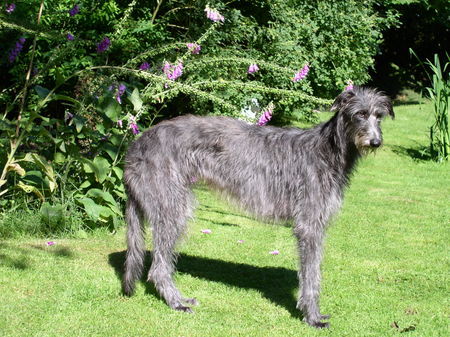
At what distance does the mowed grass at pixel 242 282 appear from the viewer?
15.9ft

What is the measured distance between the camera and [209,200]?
29.4ft

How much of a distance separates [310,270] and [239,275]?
1205 millimetres

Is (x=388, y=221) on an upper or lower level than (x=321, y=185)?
lower

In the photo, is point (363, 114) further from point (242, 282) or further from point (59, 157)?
point (59, 157)

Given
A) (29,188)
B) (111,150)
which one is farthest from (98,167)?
(29,188)

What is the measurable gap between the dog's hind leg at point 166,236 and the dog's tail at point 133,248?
0.12m

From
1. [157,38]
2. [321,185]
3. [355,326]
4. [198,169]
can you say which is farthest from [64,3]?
[355,326]

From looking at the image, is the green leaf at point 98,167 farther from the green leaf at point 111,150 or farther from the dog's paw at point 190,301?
the dog's paw at point 190,301

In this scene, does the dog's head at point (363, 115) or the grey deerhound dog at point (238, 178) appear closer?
the dog's head at point (363, 115)

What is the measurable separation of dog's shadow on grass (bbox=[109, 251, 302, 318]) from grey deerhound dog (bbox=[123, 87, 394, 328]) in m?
0.46

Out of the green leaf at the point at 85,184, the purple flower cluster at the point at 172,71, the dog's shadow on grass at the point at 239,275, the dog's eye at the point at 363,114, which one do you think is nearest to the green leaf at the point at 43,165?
the green leaf at the point at 85,184

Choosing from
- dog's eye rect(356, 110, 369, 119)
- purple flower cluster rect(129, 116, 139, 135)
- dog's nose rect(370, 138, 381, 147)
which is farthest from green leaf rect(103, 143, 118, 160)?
dog's nose rect(370, 138, 381, 147)

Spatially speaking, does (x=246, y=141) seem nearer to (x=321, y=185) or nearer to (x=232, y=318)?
(x=321, y=185)

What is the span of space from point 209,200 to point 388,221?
2.44 m
